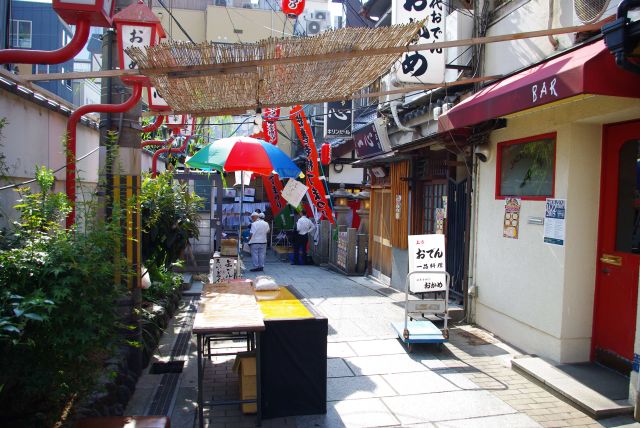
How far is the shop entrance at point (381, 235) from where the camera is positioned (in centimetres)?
1377

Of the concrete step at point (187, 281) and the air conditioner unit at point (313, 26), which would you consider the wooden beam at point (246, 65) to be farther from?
the air conditioner unit at point (313, 26)

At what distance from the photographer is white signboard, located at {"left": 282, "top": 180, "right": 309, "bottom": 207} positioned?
14.2 m

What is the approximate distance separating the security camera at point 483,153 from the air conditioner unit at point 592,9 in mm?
2642

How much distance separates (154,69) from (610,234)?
5.68 meters

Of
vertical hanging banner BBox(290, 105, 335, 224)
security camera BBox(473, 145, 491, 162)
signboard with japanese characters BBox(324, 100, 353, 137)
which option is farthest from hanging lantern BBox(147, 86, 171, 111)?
signboard with japanese characters BBox(324, 100, 353, 137)

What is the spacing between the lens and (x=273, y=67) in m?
4.71

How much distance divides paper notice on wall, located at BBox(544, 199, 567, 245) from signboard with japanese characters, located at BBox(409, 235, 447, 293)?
1.78 meters

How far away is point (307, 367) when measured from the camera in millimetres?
5035

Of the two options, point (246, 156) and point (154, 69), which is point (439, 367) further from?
point (154, 69)

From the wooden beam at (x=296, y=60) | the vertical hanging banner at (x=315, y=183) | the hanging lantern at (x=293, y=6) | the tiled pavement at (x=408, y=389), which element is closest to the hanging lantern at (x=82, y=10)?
the wooden beam at (x=296, y=60)

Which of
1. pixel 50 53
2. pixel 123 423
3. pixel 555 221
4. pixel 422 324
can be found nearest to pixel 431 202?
pixel 422 324

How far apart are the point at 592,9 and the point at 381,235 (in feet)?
30.7

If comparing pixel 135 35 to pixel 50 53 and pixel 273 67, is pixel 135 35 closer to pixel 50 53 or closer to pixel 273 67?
pixel 50 53

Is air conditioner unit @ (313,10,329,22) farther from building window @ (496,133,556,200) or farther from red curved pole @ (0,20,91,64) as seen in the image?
red curved pole @ (0,20,91,64)
